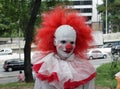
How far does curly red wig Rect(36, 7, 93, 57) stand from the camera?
436 centimetres

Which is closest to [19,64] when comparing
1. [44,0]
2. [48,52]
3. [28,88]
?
[44,0]

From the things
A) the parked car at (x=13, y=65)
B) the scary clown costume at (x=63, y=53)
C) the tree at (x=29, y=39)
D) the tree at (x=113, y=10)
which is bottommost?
the parked car at (x=13, y=65)

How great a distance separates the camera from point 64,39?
4.28m

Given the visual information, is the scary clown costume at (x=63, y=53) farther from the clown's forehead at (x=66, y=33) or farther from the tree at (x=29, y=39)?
the tree at (x=29, y=39)

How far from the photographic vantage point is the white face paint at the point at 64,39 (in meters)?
4.27

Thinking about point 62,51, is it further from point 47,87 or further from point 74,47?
point 47,87

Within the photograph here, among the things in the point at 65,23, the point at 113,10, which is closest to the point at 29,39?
the point at 65,23

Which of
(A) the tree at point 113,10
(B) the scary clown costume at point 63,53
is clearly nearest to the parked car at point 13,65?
(B) the scary clown costume at point 63,53

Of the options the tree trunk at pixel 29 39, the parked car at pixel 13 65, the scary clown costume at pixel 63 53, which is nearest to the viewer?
the scary clown costume at pixel 63 53

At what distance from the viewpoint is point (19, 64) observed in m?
28.4

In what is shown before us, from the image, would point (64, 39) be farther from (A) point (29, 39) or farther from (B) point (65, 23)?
(A) point (29, 39)

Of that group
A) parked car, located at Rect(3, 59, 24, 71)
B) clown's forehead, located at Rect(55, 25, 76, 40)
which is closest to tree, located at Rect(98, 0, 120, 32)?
parked car, located at Rect(3, 59, 24, 71)

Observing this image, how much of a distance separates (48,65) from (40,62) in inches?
3.9

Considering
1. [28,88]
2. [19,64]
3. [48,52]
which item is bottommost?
[19,64]
